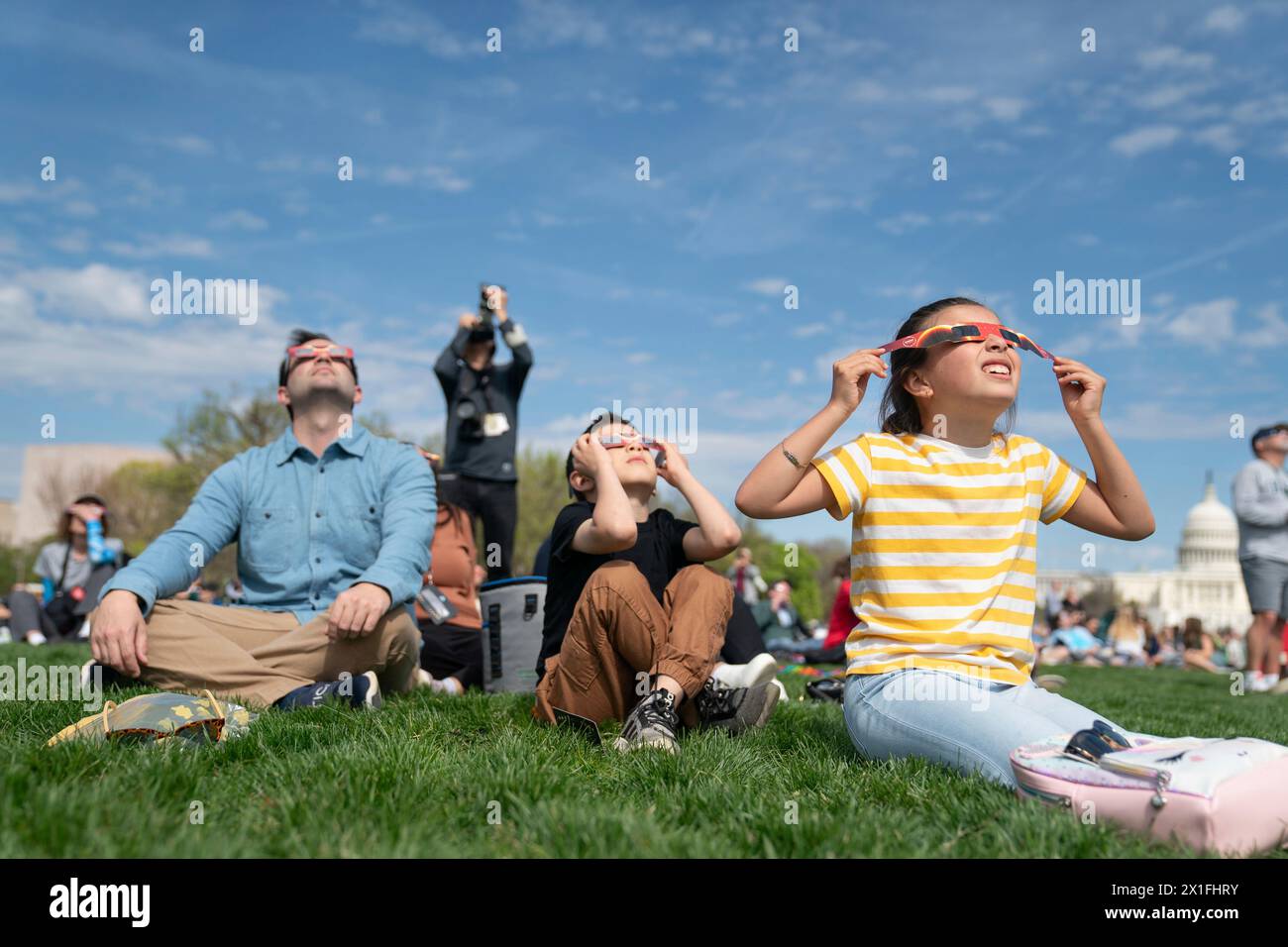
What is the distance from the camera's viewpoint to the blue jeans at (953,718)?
3.01m

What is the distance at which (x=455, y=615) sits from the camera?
22.3 ft

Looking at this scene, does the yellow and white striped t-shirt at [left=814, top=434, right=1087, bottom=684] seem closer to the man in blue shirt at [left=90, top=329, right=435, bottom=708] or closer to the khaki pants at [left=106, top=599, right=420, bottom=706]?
the man in blue shirt at [left=90, top=329, right=435, bottom=708]

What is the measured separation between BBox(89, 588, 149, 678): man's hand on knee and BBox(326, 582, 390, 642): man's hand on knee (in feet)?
2.66

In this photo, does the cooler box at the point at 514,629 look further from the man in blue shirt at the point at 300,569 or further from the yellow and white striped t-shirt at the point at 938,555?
→ the yellow and white striped t-shirt at the point at 938,555

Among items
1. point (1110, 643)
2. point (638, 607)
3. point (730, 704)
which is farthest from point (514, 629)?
point (1110, 643)

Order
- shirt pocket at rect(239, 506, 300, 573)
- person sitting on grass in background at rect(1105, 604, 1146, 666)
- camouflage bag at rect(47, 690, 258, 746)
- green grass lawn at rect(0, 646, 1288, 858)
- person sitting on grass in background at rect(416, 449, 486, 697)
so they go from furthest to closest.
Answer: person sitting on grass in background at rect(1105, 604, 1146, 666) → person sitting on grass in background at rect(416, 449, 486, 697) → shirt pocket at rect(239, 506, 300, 573) → camouflage bag at rect(47, 690, 258, 746) → green grass lawn at rect(0, 646, 1288, 858)

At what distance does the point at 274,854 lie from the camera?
2117 millimetres

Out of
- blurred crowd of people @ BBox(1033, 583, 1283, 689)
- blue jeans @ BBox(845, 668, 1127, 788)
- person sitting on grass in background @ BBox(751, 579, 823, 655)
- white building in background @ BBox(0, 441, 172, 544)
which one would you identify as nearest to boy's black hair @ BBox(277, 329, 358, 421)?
blue jeans @ BBox(845, 668, 1127, 788)

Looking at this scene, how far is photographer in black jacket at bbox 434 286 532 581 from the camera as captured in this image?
8.41m

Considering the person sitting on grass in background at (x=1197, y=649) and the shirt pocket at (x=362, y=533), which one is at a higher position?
the shirt pocket at (x=362, y=533)

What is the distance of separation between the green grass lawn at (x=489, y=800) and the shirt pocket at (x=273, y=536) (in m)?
1.42

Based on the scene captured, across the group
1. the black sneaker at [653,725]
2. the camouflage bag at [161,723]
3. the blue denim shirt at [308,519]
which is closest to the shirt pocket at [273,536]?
the blue denim shirt at [308,519]
